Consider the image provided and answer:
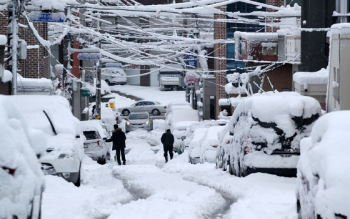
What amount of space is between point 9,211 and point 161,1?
74980 millimetres

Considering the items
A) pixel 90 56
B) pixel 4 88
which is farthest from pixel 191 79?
pixel 4 88

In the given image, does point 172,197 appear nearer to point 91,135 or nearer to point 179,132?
point 91,135

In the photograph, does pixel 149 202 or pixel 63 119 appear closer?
pixel 149 202

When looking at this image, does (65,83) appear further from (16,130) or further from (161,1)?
(161,1)

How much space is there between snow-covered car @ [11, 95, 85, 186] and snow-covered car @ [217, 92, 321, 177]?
3.43m

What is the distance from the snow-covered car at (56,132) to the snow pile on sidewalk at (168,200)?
4.36ft

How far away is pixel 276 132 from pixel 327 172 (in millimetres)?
5654

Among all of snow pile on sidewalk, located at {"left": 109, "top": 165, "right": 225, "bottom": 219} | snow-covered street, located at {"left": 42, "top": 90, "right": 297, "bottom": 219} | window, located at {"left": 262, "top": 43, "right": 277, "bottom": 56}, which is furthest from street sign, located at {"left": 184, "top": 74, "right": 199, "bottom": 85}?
snow pile on sidewalk, located at {"left": 109, "top": 165, "right": 225, "bottom": 219}

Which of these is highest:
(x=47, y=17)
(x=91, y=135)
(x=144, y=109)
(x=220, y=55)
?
(x=47, y=17)

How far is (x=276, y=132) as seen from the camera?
10.9 meters

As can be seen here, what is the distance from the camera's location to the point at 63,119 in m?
12.1

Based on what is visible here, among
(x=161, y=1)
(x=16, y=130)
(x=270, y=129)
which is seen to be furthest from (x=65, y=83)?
(x=161, y=1)

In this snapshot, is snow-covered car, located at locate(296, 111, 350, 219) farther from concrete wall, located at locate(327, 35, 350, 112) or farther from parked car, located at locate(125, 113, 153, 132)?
parked car, located at locate(125, 113, 153, 132)

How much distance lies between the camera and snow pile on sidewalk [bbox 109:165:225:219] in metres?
8.14
